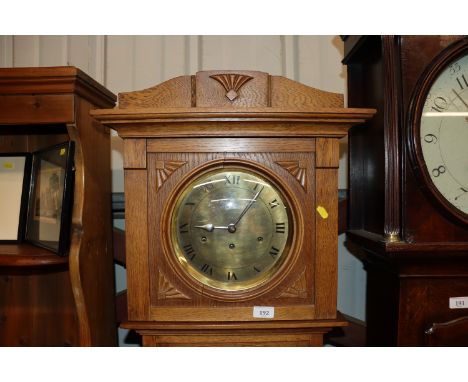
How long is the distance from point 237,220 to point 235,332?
28cm

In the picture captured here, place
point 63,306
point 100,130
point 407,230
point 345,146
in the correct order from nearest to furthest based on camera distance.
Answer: point 407,230 → point 100,130 → point 63,306 → point 345,146

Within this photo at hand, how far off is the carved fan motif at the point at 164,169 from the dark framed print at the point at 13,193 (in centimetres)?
53

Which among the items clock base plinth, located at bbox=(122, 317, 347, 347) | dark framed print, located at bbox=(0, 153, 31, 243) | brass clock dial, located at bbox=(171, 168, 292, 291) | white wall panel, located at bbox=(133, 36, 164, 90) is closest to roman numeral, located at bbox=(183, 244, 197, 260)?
brass clock dial, located at bbox=(171, 168, 292, 291)

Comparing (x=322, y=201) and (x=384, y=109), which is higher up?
(x=384, y=109)

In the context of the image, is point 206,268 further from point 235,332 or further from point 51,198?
point 51,198

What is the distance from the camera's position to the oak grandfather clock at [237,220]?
924 mm

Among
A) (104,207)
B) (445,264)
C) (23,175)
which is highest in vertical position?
(23,175)

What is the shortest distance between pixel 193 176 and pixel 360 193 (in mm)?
523

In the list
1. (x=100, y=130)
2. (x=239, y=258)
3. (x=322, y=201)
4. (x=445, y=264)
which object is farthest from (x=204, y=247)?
(x=445, y=264)

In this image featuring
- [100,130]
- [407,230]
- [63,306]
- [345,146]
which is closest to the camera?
[407,230]

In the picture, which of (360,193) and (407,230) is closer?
(407,230)

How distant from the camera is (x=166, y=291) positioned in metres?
0.93

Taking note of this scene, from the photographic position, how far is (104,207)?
3.75ft

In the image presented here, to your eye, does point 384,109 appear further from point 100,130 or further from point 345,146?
point 100,130
